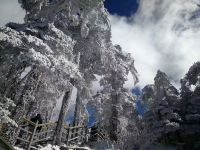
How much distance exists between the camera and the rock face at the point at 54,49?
47.5ft

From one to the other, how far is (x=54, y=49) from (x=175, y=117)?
13079 millimetres

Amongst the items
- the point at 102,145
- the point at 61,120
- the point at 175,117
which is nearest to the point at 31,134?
the point at 61,120

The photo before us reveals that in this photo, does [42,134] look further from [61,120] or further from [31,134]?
[31,134]

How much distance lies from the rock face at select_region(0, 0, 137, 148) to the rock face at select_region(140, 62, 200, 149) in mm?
3587

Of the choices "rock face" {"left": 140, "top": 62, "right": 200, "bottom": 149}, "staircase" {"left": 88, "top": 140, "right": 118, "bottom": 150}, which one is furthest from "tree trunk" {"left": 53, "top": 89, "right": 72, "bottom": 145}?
"rock face" {"left": 140, "top": 62, "right": 200, "bottom": 149}

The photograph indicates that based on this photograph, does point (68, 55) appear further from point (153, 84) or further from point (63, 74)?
point (153, 84)

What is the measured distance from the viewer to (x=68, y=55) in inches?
657

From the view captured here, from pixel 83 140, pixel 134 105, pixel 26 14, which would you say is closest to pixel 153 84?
pixel 134 105

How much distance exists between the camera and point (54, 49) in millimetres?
15828

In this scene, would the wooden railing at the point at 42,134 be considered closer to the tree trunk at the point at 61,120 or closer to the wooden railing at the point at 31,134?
the wooden railing at the point at 31,134

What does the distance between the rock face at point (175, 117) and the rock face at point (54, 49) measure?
3.59 meters

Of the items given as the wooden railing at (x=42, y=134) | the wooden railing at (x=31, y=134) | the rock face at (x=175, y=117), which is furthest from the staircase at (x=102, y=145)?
the wooden railing at (x=31, y=134)

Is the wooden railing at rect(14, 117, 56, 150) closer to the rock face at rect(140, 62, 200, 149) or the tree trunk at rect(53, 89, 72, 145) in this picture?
→ the tree trunk at rect(53, 89, 72, 145)

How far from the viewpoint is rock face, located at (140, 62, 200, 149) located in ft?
78.6
